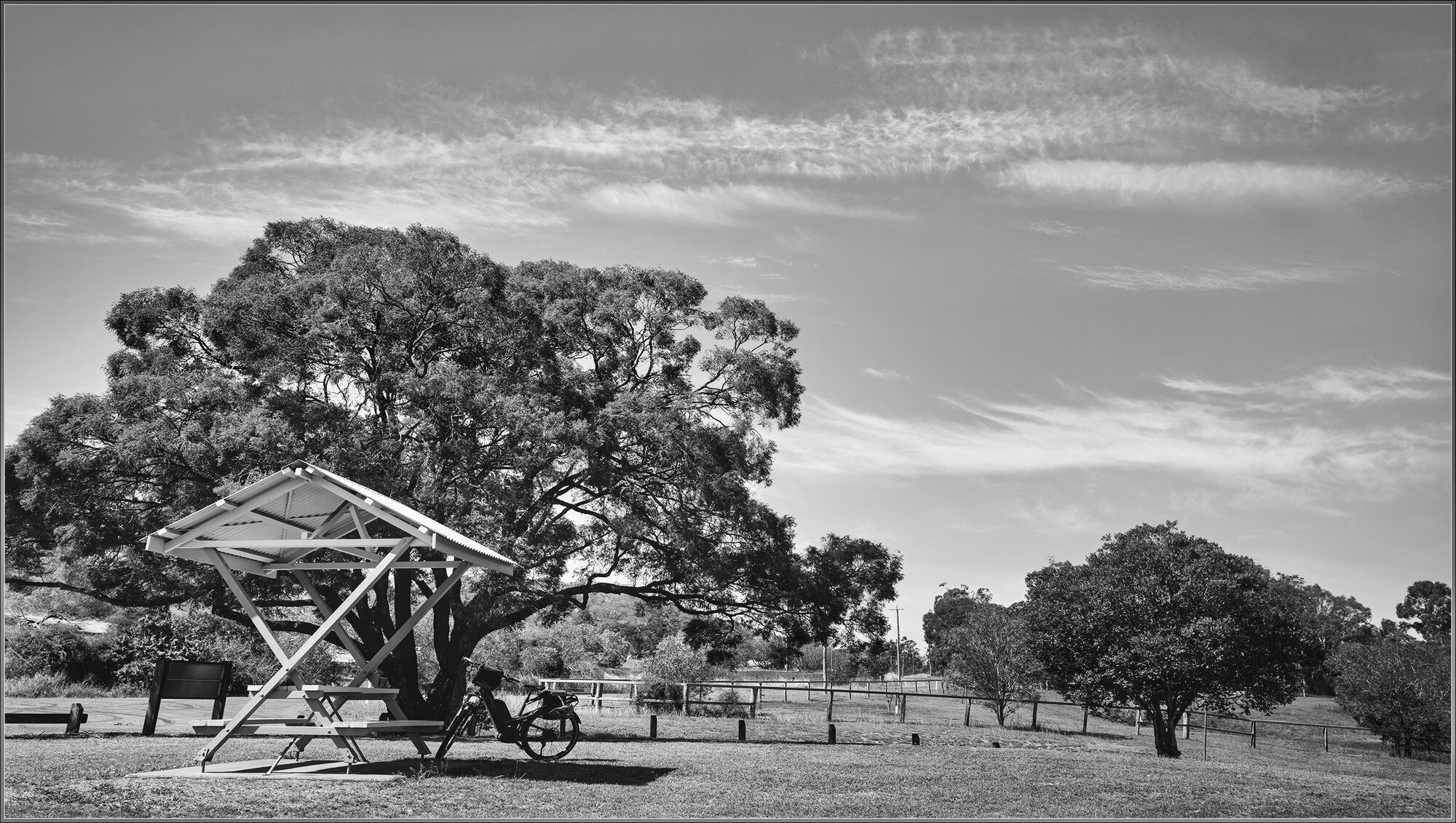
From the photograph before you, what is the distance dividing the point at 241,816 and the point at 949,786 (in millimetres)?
7143

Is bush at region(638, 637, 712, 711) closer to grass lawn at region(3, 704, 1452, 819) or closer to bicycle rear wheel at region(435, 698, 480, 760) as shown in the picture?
grass lawn at region(3, 704, 1452, 819)

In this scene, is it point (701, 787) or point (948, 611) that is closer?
point (701, 787)

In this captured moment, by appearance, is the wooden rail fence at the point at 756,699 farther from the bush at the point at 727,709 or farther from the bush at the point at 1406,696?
the bush at the point at 1406,696

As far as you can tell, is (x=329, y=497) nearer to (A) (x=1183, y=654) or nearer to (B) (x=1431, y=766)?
(A) (x=1183, y=654)

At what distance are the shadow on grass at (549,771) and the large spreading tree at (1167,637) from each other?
56.9 ft

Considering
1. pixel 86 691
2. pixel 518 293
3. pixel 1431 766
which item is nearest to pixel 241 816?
pixel 518 293

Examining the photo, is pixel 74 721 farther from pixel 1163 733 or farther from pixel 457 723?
pixel 1163 733

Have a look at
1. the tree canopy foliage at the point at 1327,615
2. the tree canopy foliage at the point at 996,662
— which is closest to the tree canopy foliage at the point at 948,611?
the tree canopy foliage at the point at 1327,615

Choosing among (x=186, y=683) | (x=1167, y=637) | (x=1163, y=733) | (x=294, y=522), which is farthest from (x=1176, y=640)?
(x=186, y=683)

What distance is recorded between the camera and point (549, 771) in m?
11.1

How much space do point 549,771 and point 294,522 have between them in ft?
15.4

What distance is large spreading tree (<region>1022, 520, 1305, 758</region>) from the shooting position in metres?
24.3

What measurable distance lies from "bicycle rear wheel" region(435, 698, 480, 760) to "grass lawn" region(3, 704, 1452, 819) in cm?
30

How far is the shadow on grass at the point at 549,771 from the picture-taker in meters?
10.4
